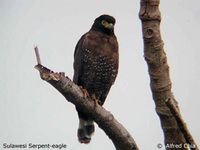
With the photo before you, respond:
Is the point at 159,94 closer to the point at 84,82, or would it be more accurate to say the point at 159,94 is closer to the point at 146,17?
the point at 146,17

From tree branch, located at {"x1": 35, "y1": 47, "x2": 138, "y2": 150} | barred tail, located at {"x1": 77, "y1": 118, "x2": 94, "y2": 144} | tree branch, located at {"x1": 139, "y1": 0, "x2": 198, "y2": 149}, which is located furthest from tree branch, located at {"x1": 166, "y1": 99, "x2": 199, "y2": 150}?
barred tail, located at {"x1": 77, "y1": 118, "x2": 94, "y2": 144}

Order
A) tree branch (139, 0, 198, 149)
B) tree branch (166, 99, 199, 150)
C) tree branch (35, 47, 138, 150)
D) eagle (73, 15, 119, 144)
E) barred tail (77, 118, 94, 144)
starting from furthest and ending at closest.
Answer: barred tail (77, 118, 94, 144)
eagle (73, 15, 119, 144)
tree branch (35, 47, 138, 150)
tree branch (139, 0, 198, 149)
tree branch (166, 99, 199, 150)

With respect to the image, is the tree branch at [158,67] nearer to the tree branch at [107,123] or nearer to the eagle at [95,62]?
the tree branch at [107,123]

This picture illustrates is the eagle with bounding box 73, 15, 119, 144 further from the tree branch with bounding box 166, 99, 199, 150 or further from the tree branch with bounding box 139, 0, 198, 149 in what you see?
the tree branch with bounding box 166, 99, 199, 150

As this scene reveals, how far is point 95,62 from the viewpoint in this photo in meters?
5.06

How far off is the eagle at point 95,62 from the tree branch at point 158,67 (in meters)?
1.87

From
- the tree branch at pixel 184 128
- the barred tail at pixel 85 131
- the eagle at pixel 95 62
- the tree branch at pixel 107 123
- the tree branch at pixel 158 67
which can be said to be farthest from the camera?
the barred tail at pixel 85 131

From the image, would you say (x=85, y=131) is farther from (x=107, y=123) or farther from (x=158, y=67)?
(x=158, y=67)

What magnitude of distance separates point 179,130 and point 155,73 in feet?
2.29

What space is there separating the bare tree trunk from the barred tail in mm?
2319

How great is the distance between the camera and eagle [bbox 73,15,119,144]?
199 inches

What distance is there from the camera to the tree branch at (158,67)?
309 centimetres

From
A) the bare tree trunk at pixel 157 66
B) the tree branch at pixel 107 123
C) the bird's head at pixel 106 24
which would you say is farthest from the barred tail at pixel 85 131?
the bare tree trunk at pixel 157 66

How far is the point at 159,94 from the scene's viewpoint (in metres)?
3.19
